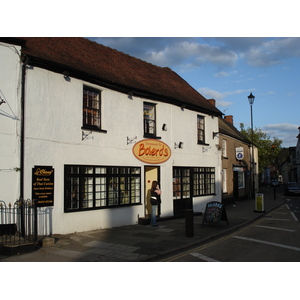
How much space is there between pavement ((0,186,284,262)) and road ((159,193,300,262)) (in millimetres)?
472

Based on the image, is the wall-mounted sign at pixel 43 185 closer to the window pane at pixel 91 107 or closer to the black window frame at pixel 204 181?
the window pane at pixel 91 107

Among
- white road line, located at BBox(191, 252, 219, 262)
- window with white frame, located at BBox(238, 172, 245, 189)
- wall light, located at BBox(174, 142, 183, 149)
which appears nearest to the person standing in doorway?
wall light, located at BBox(174, 142, 183, 149)

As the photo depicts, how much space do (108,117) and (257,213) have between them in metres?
10.6

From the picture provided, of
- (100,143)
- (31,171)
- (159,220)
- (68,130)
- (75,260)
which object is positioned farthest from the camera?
(159,220)

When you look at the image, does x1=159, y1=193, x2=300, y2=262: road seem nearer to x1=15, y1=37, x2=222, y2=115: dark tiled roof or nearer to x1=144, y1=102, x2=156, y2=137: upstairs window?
x1=144, y1=102, x2=156, y2=137: upstairs window

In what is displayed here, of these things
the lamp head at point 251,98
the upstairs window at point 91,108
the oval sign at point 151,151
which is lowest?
the oval sign at point 151,151

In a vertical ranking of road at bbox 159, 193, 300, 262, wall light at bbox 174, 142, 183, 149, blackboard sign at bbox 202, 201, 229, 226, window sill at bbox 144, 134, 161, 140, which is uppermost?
window sill at bbox 144, 134, 161, 140

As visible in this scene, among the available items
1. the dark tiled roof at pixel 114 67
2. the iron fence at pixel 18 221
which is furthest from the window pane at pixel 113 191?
the dark tiled roof at pixel 114 67

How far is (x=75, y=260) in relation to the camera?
24.3 ft

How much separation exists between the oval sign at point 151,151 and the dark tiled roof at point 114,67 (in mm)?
2230

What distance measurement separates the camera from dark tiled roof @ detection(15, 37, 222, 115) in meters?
11.3

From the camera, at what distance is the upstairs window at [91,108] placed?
11773mm

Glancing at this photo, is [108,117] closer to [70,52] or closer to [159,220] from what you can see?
[70,52]

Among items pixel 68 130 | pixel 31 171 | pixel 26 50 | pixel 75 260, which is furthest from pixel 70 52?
pixel 75 260
